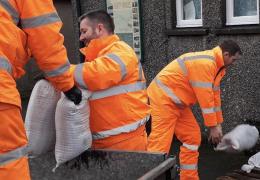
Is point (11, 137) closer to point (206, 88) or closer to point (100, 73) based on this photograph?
point (100, 73)

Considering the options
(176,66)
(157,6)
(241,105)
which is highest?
(157,6)

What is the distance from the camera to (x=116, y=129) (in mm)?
3635

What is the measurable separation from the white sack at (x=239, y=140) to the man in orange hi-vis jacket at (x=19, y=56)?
2616 mm

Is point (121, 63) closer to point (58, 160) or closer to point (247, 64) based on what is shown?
point (58, 160)

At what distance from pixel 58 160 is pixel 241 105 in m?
4.27

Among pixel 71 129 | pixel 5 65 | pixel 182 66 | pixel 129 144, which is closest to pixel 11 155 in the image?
pixel 5 65

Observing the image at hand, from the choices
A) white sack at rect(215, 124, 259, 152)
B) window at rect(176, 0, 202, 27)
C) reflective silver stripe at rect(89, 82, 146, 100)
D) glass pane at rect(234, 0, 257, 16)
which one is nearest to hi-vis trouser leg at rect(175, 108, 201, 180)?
white sack at rect(215, 124, 259, 152)

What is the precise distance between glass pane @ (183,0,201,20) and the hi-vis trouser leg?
2805 mm

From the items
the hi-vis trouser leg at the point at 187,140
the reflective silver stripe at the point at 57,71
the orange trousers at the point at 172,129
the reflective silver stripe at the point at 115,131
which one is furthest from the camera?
the hi-vis trouser leg at the point at 187,140

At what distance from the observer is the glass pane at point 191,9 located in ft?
25.5

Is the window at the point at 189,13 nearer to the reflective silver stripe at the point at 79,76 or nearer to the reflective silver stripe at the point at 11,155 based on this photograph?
the reflective silver stripe at the point at 79,76

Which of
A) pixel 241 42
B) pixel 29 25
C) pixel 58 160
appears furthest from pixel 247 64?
pixel 29 25

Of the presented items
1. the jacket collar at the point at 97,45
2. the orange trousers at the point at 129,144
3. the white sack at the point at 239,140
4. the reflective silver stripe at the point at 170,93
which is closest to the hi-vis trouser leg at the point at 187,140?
the reflective silver stripe at the point at 170,93

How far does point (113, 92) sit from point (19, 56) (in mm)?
1041
